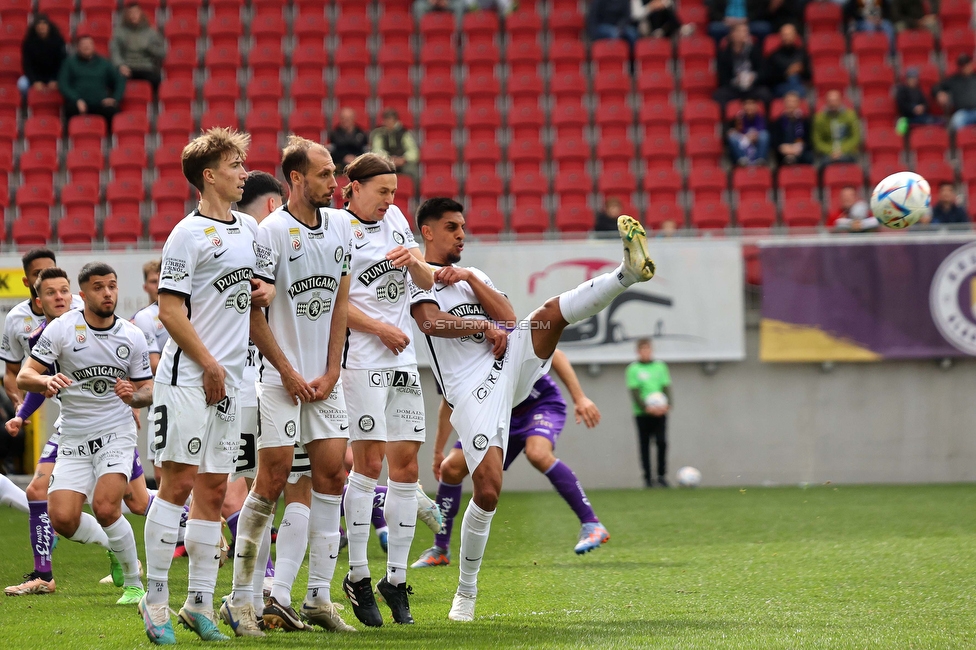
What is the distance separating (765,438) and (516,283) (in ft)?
11.8

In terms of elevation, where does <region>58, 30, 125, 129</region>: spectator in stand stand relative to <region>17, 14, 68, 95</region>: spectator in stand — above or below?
below

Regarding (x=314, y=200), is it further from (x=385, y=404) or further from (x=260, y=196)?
(x=385, y=404)

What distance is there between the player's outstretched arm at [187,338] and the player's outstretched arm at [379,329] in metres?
0.98

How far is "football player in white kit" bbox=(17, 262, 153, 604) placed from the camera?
6.79 m

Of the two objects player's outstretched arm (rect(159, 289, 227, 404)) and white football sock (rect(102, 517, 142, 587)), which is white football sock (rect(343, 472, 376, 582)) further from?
white football sock (rect(102, 517, 142, 587))

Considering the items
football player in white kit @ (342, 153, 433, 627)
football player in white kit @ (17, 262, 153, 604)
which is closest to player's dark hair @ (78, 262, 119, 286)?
football player in white kit @ (17, 262, 153, 604)

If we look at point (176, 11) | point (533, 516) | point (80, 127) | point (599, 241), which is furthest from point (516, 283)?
point (176, 11)

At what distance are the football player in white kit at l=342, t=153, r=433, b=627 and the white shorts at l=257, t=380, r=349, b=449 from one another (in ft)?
1.19

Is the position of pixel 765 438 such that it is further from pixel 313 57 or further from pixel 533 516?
pixel 313 57

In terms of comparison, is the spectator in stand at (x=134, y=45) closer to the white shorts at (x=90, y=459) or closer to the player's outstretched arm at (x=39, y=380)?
→ the player's outstretched arm at (x=39, y=380)

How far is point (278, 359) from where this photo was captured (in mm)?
5199

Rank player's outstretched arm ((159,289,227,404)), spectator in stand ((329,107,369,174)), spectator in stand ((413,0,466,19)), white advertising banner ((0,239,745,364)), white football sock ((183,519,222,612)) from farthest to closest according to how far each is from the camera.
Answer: spectator in stand ((413,0,466,19)) → spectator in stand ((329,107,369,174)) → white advertising banner ((0,239,745,364)) → white football sock ((183,519,222,612)) → player's outstretched arm ((159,289,227,404))

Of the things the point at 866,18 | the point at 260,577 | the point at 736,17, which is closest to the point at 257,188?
the point at 260,577

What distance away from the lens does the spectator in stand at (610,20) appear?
17734mm
